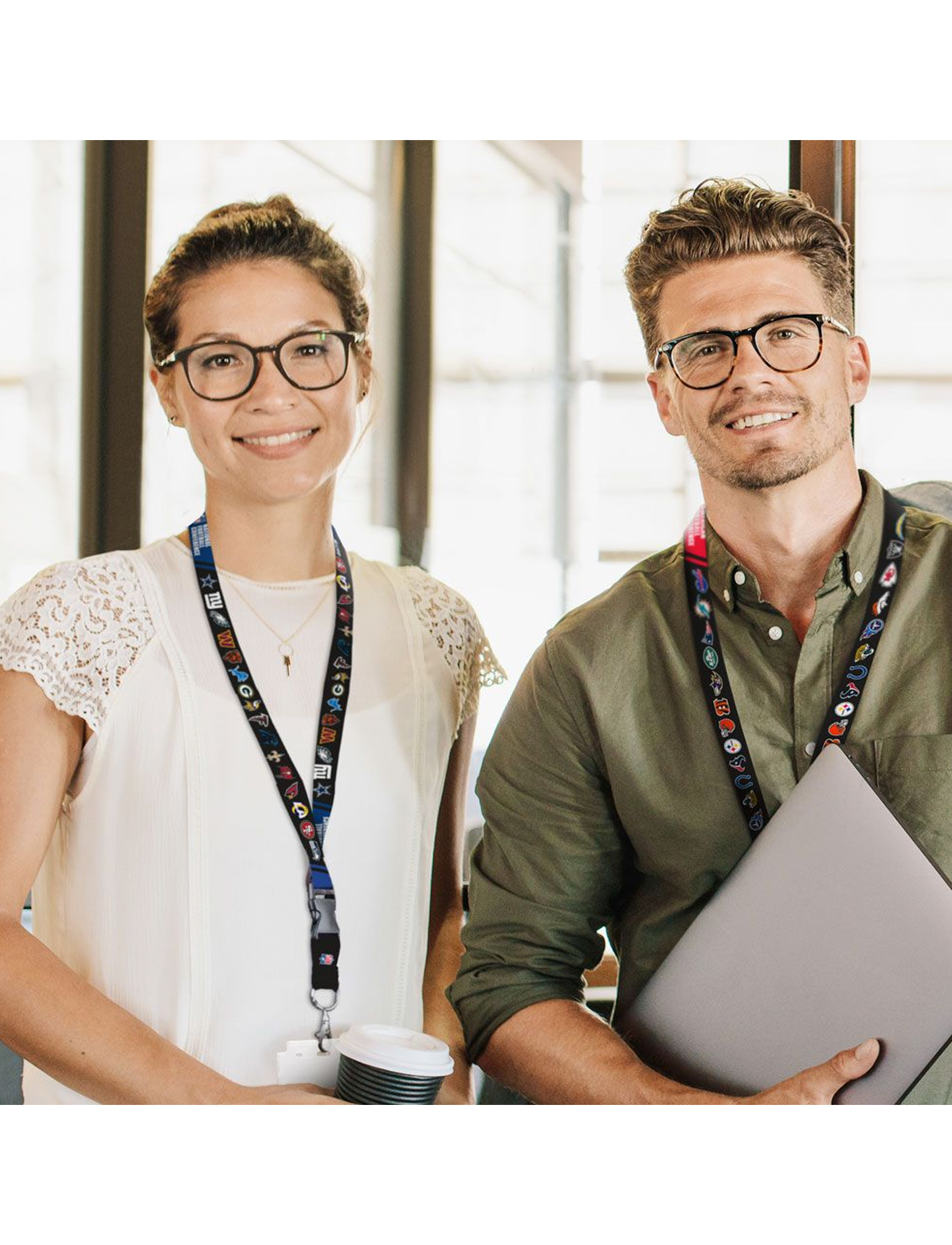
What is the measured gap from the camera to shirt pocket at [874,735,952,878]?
5.57 feet

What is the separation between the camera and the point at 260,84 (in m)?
1.95

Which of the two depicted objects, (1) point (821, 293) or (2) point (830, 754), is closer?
(2) point (830, 754)

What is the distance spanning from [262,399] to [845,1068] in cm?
127

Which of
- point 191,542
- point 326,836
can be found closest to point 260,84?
point 191,542

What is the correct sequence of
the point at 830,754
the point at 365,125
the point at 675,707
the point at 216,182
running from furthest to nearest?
the point at 216,182
the point at 365,125
the point at 675,707
the point at 830,754

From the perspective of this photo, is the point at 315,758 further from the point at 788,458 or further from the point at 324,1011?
the point at 788,458

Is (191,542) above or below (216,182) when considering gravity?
below

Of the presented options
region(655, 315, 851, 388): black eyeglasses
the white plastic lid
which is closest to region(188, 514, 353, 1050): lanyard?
the white plastic lid

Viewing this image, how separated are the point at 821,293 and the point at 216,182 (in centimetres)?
105

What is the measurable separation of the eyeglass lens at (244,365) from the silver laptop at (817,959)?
38.1 inches

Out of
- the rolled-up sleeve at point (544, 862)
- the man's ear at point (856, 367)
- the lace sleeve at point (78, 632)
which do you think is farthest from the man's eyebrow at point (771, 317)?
the lace sleeve at point (78, 632)

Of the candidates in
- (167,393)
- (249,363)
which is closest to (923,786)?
(249,363)

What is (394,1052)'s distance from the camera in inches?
69.7
